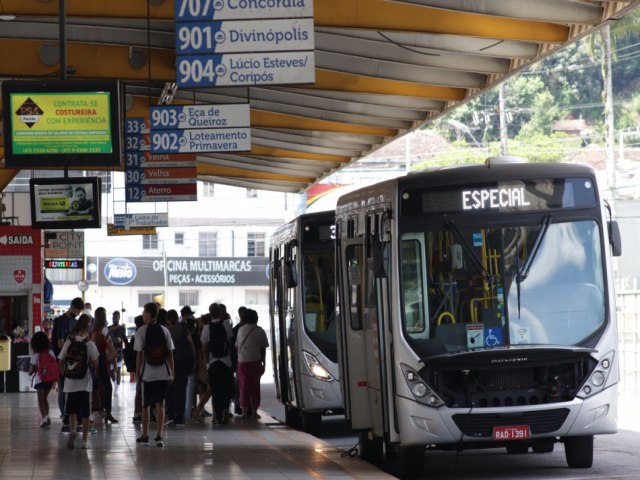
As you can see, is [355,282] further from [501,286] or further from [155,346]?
[155,346]

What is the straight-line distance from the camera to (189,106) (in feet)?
59.1

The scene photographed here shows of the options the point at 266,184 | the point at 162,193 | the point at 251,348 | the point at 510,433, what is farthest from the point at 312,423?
the point at 266,184

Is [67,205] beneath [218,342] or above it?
above

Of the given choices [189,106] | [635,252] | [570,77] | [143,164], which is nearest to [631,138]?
[570,77]

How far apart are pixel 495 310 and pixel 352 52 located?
9249mm

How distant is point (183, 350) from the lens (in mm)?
19781

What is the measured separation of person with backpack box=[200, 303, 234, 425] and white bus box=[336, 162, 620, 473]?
23.0 ft

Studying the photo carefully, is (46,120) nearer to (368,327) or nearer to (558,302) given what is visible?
(368,327)

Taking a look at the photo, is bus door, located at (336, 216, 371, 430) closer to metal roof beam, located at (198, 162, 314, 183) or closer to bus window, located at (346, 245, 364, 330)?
bus window, located at (346, 245, 364, 330)

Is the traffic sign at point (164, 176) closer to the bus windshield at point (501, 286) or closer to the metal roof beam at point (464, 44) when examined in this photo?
the metal roof beam at point (464, 44)

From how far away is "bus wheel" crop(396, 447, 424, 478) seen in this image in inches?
516

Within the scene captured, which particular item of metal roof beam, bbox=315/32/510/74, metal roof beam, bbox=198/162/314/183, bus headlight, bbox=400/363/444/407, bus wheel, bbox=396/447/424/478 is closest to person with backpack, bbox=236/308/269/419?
metal roof beam, bbox=315/32/510/74

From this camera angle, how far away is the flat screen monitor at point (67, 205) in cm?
2092

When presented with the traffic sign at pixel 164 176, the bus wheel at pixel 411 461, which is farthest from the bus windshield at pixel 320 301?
the traffic sign at pixel 164 176
